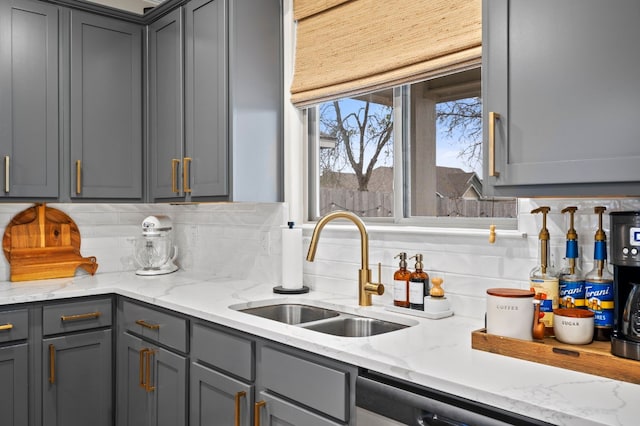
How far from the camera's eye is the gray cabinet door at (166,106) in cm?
280

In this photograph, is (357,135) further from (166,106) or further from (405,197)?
(166,106)

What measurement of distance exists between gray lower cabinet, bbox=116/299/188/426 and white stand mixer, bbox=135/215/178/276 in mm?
567

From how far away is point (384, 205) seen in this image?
2385 millimetres

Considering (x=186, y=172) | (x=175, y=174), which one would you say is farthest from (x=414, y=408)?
(x=175, y=174)

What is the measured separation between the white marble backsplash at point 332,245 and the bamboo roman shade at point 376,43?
0.59 meters

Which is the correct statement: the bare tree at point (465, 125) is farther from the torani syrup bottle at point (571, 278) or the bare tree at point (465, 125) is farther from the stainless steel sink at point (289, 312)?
the stainless steel sink at point (289, 312)

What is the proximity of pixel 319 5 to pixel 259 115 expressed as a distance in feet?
1.91

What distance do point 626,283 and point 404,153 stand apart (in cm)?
111

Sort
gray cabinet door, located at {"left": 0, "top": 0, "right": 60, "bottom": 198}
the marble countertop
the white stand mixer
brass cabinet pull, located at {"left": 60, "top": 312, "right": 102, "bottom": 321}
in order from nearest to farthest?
the marble countertop < brass cabinet pull, located at {"left": 60, "top": 312, "right": 102, "bottom": 321} < gray cabinet door, located at {"left": 0, "top": 0, "right": 60, "bottom": 198} < the white stand mixer

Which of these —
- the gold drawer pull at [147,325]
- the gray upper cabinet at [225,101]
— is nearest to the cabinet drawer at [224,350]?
the gold drawer pull at [147,325]

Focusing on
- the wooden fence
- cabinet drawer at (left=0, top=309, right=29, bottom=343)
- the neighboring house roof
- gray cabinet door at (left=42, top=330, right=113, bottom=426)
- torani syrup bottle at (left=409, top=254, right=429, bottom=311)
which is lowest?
gray cabinet door at (left=42, top=330, right=113, bottom=426)

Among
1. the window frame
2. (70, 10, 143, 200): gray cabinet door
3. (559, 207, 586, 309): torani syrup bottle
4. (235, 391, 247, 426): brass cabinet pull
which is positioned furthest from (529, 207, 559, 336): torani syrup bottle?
(70, 10, 143, 200): gray cabinet door

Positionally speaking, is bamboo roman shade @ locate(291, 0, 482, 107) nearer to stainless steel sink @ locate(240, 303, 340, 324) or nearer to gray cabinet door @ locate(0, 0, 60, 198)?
stainless steel sink @ locate(240, 303, 340, 324)

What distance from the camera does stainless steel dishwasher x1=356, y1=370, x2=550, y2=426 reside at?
114 cm
